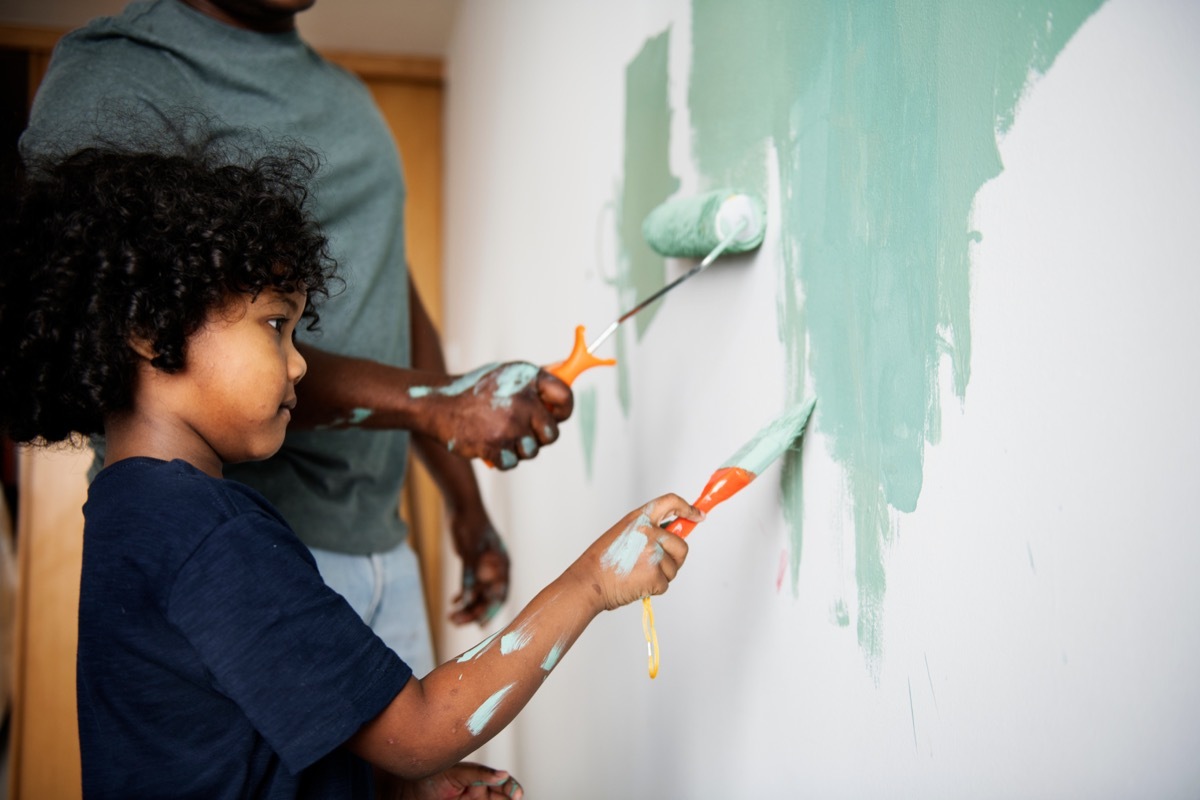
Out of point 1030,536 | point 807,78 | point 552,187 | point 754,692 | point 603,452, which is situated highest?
point 552,187

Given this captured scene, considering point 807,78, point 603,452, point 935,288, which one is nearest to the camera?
point 935,288

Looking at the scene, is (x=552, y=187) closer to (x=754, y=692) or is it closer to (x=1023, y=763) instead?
(x=754, y=692)

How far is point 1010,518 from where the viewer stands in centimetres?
48

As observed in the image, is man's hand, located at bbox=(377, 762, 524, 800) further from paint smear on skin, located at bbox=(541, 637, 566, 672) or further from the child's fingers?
the child's fingers

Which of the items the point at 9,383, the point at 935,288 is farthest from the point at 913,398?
the point at 9,383

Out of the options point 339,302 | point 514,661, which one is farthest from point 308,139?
point 514,661

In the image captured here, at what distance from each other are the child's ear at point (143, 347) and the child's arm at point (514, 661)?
32 cm

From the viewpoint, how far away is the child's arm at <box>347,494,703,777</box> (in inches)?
25.1

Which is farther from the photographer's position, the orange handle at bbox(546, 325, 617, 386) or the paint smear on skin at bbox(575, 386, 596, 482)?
the paint smear on skin at bbox(575, 386, 596, 482)

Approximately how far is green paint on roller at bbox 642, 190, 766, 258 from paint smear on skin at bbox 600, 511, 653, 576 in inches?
9.5

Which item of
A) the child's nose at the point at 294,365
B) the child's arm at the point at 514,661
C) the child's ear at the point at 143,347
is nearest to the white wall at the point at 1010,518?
the child's arm at the point at 514,661

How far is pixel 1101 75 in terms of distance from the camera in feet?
1.37

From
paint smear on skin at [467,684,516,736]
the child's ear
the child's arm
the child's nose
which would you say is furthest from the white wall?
the child's ear

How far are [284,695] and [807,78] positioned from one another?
1.85 feet
